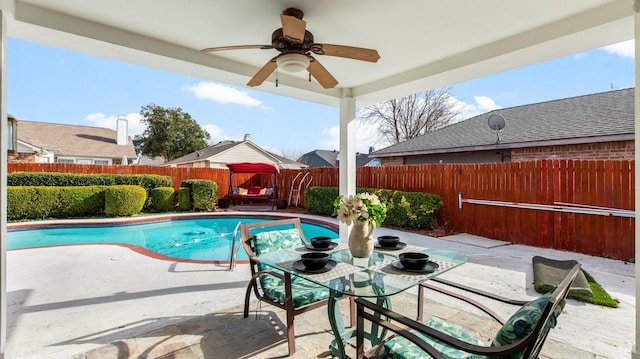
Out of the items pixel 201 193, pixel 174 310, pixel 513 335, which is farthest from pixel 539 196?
pixel 201 193

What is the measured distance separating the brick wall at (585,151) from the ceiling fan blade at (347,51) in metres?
7.74

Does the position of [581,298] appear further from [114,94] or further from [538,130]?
[114,94]

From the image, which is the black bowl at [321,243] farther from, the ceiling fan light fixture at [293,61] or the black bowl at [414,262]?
the ceiling fan light fixture at [293,61]

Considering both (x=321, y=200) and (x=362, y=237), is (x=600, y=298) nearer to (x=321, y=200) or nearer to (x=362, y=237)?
(x=362, y=237)

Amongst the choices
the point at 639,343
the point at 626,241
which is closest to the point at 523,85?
the point at 626,241

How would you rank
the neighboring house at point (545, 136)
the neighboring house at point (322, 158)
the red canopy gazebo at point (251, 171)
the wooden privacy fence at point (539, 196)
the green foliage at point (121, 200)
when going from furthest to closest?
the neighboring house at point (322, 158) < the red canopy gazebo at point (251, 171) < the green foliage at point (121, 200) < the neighboring house at point (545, 136) < the wooden privacy fence at point (539, 196)

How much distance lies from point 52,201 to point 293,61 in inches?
392

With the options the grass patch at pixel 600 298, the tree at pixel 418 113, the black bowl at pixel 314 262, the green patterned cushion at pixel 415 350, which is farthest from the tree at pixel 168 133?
the green patterned cushion at pixel 415 350

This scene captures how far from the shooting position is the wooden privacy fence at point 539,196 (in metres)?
5.02

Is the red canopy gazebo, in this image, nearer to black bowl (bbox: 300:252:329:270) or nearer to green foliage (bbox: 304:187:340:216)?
green foliage (bbox: 304:187:340:216)

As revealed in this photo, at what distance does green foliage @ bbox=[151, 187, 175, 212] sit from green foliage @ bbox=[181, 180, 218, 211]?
0.68 m

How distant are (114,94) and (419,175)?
28.2 m

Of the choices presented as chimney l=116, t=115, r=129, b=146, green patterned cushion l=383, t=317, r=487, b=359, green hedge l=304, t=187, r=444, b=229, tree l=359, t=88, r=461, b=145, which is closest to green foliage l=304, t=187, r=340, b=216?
green hedge l=304, t=187, r=444, b=229

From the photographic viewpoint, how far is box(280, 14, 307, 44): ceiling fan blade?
2383mm
